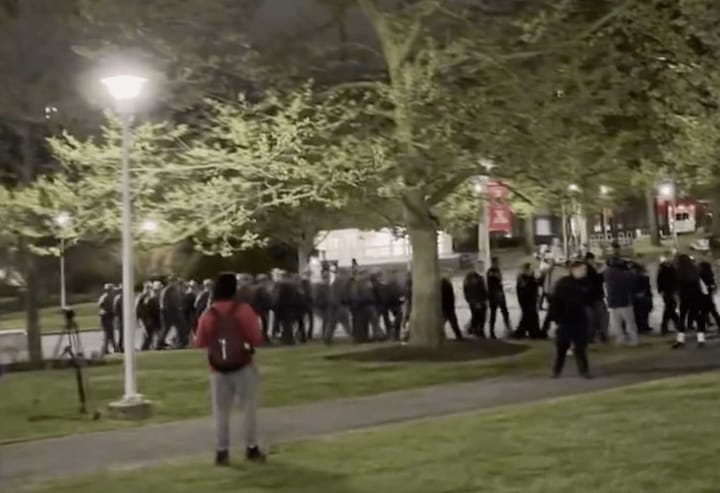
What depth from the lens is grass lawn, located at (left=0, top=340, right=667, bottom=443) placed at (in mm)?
16031

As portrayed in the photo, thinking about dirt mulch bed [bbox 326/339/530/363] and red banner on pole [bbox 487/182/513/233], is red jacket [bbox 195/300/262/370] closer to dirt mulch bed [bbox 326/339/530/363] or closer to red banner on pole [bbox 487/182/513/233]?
dirt mulch bed [bbox 326/339/530/363]

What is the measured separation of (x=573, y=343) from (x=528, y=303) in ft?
28.2

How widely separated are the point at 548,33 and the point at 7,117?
1143cm

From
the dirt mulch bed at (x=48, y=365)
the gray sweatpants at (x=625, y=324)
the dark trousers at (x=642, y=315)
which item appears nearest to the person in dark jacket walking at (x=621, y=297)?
the gray sweatpants at (x=625, y=324)

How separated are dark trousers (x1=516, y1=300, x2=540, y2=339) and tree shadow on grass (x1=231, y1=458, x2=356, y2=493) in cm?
1601

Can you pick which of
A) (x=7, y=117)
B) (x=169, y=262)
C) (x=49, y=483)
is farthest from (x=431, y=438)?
(x=169, y=262)

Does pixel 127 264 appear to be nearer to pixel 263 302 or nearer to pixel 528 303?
pixel 263 302

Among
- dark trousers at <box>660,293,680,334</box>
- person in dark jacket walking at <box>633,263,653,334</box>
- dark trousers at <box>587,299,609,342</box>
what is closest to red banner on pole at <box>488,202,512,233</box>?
person in dark jacket walking at <box>633,263,653,334</box>

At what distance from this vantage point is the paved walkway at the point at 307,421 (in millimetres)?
12547

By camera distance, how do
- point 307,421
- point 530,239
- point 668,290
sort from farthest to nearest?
point 530,239 → point 668,290 → point 307,421

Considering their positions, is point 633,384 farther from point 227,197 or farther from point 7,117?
point 7,117

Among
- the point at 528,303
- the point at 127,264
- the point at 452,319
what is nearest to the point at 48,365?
the point at 452,319

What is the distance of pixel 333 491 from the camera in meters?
10.0

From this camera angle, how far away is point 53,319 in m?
51.5
